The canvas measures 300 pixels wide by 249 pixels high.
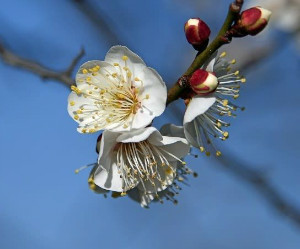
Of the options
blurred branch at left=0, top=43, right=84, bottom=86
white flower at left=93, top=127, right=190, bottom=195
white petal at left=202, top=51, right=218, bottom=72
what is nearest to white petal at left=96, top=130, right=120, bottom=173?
white flower at left=93, top=127, right=190, bottom=195

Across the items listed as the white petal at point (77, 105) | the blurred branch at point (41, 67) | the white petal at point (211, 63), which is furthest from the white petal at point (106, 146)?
the blurred branch at point (41, 67)

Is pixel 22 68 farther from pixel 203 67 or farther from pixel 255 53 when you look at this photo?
pixel 255 53

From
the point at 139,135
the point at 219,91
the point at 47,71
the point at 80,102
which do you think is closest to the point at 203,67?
the point at 219,91

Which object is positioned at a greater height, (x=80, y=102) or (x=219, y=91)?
(x=219, y=91)

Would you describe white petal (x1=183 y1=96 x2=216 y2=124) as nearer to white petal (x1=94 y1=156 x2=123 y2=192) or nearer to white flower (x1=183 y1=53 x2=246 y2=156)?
white flower (x1=183 y1=53 x2=246 y2=156)

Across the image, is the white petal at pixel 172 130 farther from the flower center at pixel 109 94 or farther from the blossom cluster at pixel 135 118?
the flower center at pixel 109 94

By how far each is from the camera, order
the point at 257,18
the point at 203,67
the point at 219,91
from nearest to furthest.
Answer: the point at 257,18 → the point at 203,67 → the point at 219,91

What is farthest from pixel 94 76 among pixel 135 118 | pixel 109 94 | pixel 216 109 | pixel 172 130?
pixel 216 109
